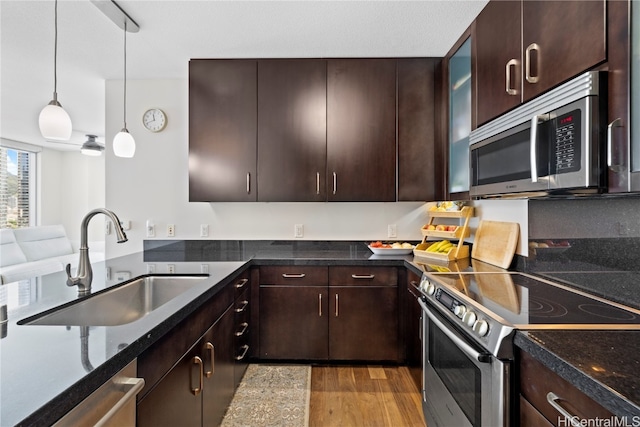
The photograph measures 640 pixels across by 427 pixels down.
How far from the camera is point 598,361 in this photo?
0.80 meters

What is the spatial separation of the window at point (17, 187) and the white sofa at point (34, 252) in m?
0.70

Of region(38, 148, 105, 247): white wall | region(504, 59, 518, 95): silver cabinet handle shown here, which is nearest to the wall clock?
region(504, 59, 518, 95): silver cabinet handle

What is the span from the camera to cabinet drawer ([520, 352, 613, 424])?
764 millimetres

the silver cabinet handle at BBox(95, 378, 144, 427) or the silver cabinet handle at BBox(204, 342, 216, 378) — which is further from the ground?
the silver cabinet handle at BBox(95, 378, 144, 427)

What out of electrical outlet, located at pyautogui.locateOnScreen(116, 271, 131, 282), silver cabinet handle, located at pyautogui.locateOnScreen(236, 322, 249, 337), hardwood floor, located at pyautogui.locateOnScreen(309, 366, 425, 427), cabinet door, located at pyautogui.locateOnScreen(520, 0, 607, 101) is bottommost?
hardwood floor, located at pyautogui.locateOnScreen(309, 366, 425, 427)

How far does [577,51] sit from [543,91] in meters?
0.19

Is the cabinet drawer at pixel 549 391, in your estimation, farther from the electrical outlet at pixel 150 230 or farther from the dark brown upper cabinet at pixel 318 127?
the electrical outlet at pixel 150 230

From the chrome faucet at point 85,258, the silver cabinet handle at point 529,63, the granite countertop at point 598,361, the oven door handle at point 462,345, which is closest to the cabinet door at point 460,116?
the silver cabinet handle at point 529,63

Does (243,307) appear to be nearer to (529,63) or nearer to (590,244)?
(590,244)

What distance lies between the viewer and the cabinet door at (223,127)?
2.69 m

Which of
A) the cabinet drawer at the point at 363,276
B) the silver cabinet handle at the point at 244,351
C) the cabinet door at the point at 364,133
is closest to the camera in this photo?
the silver cabinet handle at the point at 244,351

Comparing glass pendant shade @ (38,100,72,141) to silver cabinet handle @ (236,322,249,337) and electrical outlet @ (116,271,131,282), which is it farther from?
silver cabinet handle @ (236,322,249,337)

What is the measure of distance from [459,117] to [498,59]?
0.58 meters

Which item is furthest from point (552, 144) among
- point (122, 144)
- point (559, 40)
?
point (122, 144)
